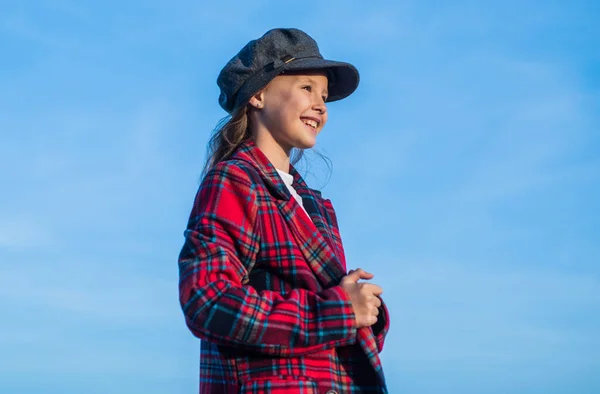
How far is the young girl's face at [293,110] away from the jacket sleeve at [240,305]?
2.23 feet

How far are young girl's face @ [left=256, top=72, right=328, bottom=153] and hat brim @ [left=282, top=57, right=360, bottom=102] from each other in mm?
65

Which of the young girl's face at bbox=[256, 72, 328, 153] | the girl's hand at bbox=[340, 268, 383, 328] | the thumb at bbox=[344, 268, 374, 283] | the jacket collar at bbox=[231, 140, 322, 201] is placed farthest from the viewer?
the young girl's face at bbox=[256, 72, 328, 153]

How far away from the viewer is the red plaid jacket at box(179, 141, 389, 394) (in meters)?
3.00

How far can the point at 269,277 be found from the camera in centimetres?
330

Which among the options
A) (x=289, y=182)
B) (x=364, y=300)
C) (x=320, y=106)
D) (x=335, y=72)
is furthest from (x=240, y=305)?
(x=335, y=72)

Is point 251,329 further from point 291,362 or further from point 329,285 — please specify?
point 329,285

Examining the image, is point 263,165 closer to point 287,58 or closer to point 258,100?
point 258,100

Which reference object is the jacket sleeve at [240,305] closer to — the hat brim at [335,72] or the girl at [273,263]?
the girl at [273,263]

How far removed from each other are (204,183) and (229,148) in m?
0.53

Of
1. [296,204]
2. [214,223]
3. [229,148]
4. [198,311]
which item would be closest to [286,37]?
[229,148]

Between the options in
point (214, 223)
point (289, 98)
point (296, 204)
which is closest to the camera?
point (214, 223)

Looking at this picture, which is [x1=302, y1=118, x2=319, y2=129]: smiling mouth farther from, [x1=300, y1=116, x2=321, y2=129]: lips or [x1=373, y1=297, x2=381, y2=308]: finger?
[x1=373, y1=297, x2=381, y2=308]: finger

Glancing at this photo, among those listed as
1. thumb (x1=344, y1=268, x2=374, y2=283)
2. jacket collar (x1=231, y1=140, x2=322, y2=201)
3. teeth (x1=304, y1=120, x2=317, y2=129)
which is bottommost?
thumb (x1=344, y1=268, x2=374, y2=283)

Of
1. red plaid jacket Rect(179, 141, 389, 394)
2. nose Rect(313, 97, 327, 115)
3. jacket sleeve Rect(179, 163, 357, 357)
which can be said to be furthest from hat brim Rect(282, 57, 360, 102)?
jacket sleeve Rect(179, 163, 357, 357)
